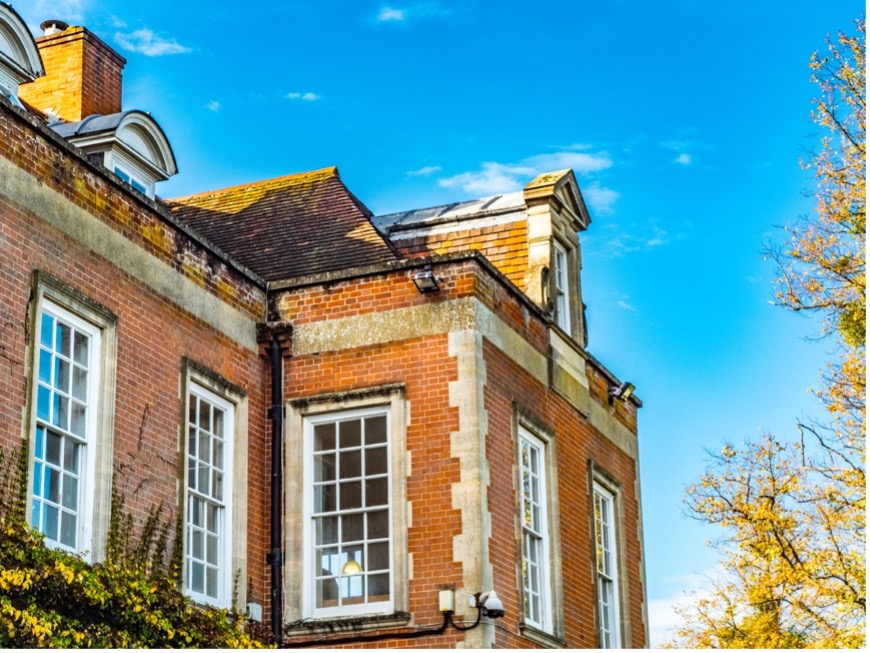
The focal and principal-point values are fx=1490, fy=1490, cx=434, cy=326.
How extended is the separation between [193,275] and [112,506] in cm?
→ 314

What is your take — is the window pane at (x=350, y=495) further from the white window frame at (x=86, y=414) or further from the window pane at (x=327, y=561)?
the white window frame at (x=86, y=414)

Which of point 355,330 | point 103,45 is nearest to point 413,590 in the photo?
point 355,330

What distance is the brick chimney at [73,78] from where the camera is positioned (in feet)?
74.3

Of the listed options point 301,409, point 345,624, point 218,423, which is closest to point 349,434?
point 301,409

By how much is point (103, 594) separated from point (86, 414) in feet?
6.22

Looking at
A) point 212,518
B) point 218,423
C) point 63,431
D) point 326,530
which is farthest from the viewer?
point 326,530

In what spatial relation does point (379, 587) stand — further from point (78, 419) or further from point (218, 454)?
point (78, 419)

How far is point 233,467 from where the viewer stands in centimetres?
1669

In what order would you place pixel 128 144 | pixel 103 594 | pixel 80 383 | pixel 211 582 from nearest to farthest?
→ pixel 103 594, pixel 80 383, pixel 211 582, pixel 128 144

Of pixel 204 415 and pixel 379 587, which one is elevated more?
pixel 204 415

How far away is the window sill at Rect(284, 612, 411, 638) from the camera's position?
52.5ft

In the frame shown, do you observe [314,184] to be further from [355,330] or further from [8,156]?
[8,156]

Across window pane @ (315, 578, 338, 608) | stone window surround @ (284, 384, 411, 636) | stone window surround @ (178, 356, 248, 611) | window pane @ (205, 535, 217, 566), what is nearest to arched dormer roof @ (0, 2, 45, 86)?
stone window surround @ (178, 356, 248, 611)

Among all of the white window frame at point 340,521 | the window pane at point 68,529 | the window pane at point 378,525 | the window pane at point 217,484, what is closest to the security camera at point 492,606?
the white window frame at point 340,521
